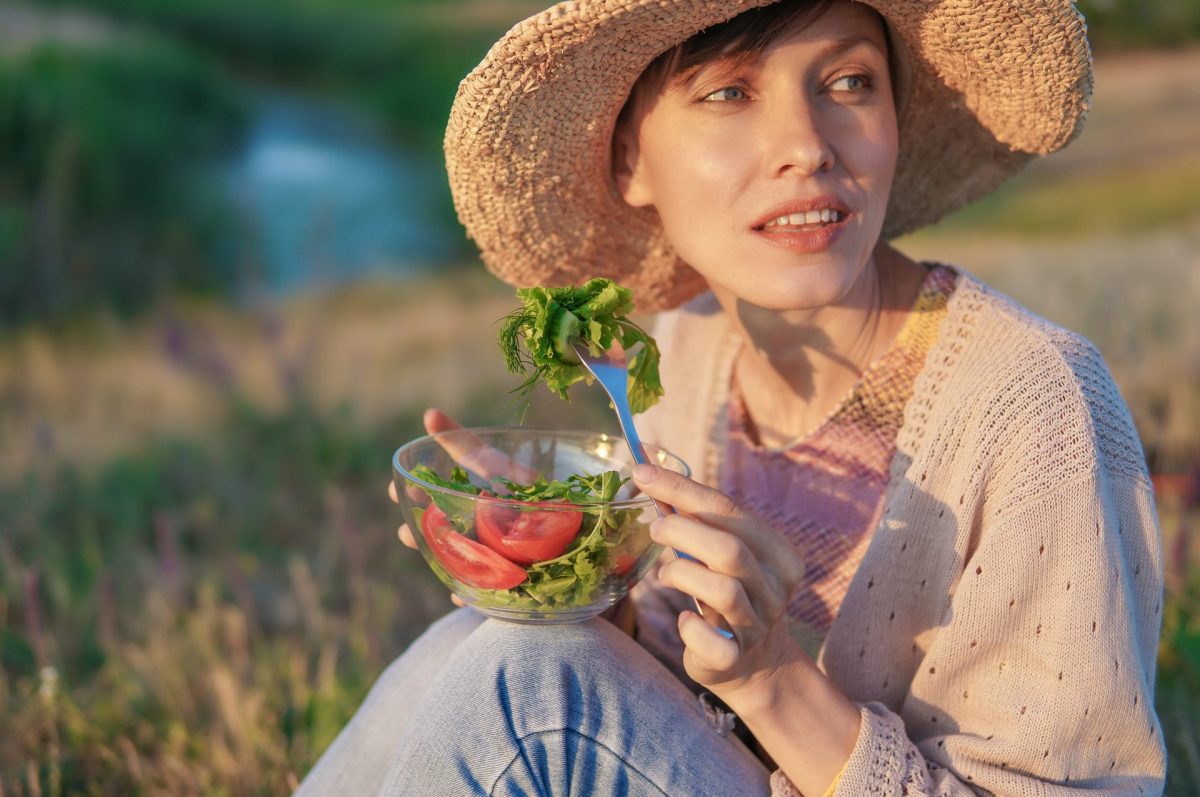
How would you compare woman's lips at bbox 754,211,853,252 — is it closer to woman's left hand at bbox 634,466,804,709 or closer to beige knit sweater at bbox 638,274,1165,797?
beige knit sweater at bbox 638,274,1165,797

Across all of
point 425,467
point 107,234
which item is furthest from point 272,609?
point 107,234

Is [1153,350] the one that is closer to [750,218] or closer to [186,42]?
[750,218]

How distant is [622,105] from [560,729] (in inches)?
41.5

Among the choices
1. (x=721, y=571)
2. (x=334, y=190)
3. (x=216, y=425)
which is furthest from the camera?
(x=334, y=190)

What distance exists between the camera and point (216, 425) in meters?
4.82

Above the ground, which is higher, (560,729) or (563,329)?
(563,329)

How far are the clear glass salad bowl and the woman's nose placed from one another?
18.9 inches

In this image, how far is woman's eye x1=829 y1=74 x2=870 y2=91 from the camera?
1882mm

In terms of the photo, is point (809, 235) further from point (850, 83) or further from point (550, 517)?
point (550, 517)

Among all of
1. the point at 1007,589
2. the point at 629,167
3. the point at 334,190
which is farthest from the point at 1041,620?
the point at 334,190

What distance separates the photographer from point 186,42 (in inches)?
829

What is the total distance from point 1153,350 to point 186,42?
781 inches

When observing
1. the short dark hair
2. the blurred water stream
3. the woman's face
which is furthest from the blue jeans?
the blurred water stream

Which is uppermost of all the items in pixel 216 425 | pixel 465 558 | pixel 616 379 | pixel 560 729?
pixel 616 379
